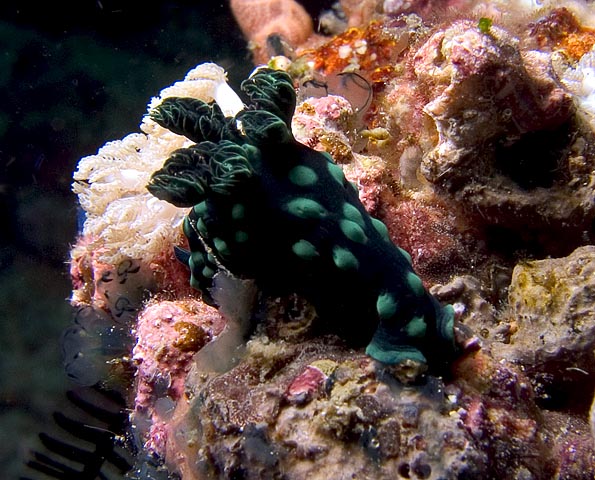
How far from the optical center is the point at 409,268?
2143mm

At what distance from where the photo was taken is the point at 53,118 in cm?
542

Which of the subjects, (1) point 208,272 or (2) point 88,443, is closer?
(1) point 208,272

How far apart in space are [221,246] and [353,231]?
0.65 m

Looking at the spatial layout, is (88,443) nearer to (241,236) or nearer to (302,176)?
(241,236)

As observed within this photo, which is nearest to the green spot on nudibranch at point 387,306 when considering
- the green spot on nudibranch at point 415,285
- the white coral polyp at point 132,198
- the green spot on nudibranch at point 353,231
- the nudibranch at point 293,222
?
the nudibranch at point 293,222

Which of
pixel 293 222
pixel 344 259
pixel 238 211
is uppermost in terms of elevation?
pixel 238 211

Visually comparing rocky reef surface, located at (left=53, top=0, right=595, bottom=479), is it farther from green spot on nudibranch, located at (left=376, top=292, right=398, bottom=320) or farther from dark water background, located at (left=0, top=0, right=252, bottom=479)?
dark water background, located at (left=0, top=0, right=252, bottom=479)

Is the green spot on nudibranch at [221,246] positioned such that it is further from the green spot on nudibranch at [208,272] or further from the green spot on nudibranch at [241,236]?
the green spot on nudibranch at [208,272]

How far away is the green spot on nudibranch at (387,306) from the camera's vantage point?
202 cm

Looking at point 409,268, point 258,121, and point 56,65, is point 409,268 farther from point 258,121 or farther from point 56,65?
point 56,65

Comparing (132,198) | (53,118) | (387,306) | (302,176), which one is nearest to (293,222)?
(302,176)

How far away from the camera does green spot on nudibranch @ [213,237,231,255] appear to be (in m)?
2.19

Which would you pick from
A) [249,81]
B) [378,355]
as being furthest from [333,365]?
[249,81]

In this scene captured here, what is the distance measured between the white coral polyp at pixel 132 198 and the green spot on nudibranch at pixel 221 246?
1.05 meters
